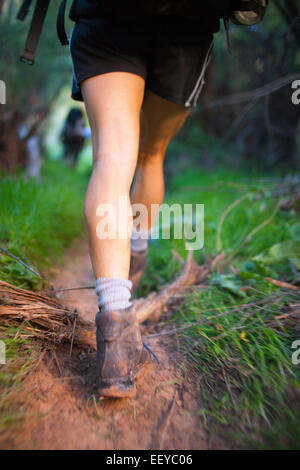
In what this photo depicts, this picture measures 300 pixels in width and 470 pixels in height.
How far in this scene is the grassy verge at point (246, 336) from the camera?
2.27 ft

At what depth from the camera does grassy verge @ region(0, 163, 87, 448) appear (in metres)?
0.68

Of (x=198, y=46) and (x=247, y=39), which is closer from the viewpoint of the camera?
(x=198, y=46)

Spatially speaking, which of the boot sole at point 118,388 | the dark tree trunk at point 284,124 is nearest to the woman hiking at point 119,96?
the boot sole at point 118,388

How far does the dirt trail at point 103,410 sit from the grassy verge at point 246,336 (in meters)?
0.05

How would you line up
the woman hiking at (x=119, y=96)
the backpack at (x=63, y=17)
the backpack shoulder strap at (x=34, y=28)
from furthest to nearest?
the backpack shoulder strap at (x=34, y=28) → the backpack at (x=63, y=17) → the woman hiking at (x=119, y=96)

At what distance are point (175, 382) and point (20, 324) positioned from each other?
48 centimetres

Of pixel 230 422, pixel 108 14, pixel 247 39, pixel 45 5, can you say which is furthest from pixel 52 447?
pixel 247 39

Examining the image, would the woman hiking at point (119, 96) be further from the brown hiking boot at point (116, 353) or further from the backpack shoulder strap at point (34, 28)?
the backpack shoulder strap at point (34, 28)

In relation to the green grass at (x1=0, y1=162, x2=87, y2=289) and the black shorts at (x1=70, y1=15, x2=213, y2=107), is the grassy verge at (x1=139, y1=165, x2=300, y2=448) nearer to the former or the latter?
the green grass at (x1=0, y1=162, x2=87, y2=289)

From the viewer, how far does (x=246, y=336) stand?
931 millimetres

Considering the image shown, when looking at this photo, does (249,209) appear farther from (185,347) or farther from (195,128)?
(195,128)

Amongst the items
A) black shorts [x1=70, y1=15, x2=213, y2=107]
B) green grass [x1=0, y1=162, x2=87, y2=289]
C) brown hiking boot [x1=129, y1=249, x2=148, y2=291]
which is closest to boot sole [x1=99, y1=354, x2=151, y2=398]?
green grass [x1=0, y1=162, x2=87, y2=289]

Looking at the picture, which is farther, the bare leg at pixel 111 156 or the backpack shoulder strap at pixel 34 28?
the backpack shoulder strap at pixel 34 28

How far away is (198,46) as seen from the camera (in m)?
0.97
